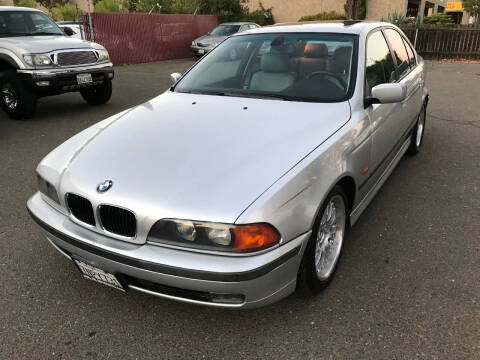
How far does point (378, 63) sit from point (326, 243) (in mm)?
1687

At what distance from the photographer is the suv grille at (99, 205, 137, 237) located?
2080 mm

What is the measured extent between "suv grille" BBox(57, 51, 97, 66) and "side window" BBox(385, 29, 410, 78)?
511 cm

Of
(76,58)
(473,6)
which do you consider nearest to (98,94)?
A: (76,58)

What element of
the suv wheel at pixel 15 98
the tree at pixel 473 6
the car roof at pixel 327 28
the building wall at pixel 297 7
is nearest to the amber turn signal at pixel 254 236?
the car roof at pixel 327 28

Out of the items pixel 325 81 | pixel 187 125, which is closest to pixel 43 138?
pixel 187 125

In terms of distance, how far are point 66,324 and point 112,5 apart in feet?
92.2

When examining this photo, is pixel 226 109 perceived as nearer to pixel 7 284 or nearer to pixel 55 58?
pixel 7 284

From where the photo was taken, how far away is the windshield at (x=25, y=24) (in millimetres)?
7266

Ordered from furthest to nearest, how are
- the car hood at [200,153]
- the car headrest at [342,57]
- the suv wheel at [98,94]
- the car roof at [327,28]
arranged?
the suv wheel at [98,94]
the car roof at [327,28]
the car headrest at [342,57]
the car hood at [200,153]

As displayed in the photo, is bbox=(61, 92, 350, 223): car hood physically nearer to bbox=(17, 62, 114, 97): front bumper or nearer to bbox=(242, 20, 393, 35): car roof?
bbox=(242, 20, 393, 35): car roof

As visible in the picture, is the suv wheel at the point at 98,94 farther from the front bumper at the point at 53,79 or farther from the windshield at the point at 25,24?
the windshield at the point at 25,24

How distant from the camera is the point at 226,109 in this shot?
296cm

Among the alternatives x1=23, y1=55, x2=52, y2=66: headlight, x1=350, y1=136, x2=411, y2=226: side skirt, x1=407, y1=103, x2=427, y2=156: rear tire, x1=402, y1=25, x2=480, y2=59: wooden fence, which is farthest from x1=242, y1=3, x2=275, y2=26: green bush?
x1=350, y1=136, x2=411, y2=226: side skirt

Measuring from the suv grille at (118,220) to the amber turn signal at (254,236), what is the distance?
0.53 m
